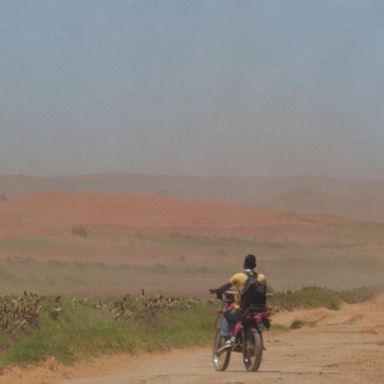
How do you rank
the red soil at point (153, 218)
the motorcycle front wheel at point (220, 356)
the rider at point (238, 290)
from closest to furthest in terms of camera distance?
the rider at point (238, 290) → the motorcycle front wheel at point (220, 356) → the red soil at point (153, 218)

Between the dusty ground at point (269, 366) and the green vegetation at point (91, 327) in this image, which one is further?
the green vegetation at point (91, 327)

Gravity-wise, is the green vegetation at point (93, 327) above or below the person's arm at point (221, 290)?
below

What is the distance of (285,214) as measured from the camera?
132m

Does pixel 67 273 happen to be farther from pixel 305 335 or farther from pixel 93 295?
pixel 305 335

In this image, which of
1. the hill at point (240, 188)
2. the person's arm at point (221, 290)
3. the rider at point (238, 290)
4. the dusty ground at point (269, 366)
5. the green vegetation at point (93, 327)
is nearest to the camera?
the dusty ground at point (269, 366)

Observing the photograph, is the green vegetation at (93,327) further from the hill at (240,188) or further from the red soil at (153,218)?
the hill at (240,188)

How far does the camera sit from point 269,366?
26.7 metres

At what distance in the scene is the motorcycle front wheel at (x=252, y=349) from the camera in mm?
24766

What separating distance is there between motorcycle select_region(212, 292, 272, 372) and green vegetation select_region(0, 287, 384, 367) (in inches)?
145

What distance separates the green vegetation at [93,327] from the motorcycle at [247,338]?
12.1 feet

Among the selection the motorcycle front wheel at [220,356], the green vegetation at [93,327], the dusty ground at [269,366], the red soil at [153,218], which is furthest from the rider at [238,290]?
the red soil at [153,218]

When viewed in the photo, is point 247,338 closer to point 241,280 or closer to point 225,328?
point 225,328

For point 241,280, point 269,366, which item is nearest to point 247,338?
point 241,280

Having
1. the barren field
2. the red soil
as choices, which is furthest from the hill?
the barren field
